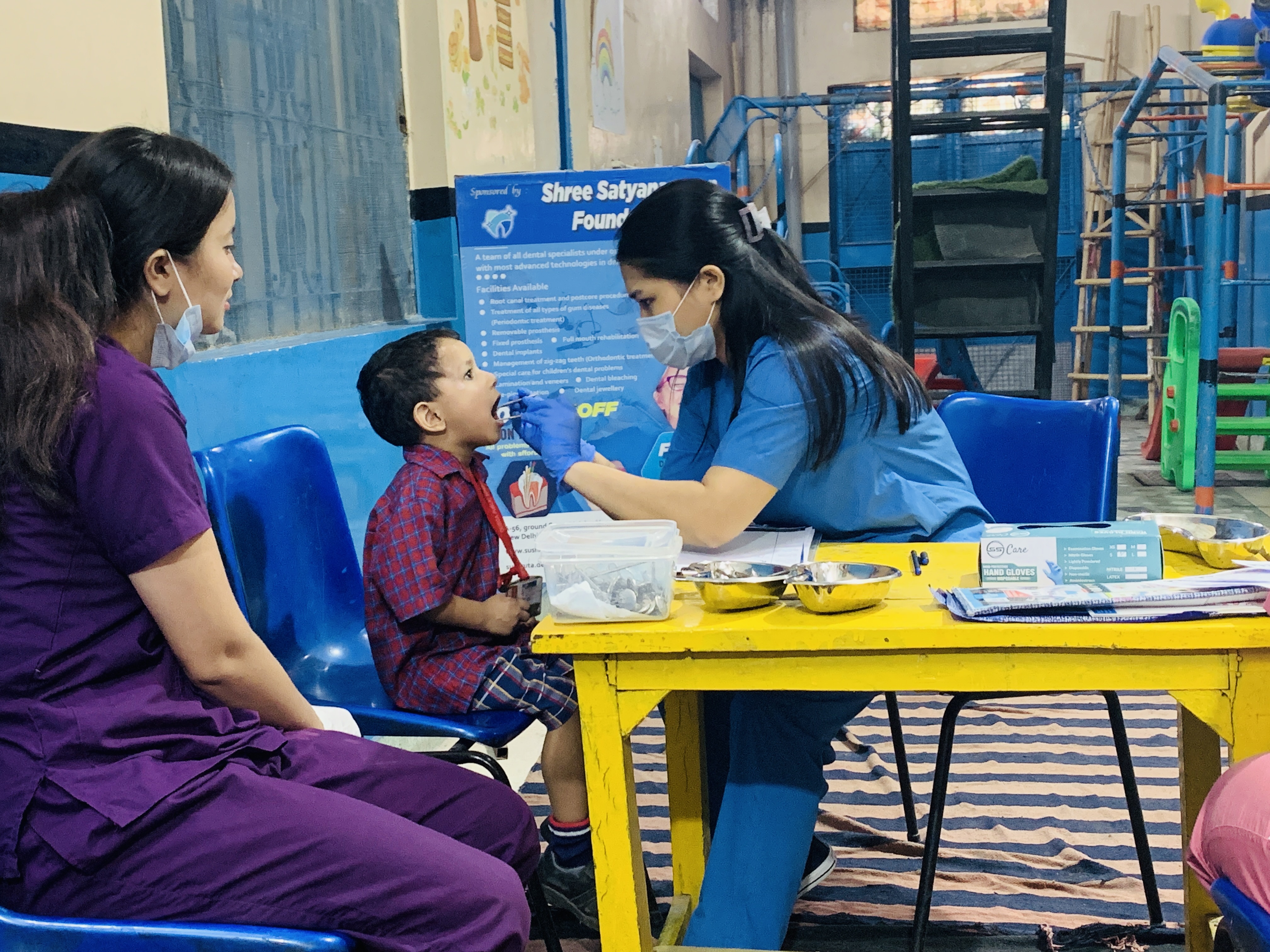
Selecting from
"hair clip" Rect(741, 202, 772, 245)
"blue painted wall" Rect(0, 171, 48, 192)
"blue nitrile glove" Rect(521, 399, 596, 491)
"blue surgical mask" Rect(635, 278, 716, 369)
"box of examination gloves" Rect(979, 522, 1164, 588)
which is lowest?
"box of examination gloves" Rect(979, 522, 1164, 588)

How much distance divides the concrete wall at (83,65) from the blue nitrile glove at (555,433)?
892mm

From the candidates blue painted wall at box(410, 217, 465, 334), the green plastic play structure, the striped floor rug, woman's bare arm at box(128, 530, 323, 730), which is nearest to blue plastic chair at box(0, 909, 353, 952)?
woman's bare arm at box(128, 530, 323, 730)

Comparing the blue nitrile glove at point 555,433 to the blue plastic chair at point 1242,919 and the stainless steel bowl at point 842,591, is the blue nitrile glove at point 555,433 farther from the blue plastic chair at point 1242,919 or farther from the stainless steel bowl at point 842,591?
the blue plastic chair at point 1242,919

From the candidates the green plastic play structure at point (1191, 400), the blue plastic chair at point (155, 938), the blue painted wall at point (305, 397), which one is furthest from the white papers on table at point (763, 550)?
the green plastic play structure at point (1191, 400)

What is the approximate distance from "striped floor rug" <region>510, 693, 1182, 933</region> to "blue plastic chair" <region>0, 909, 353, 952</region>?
1.19 m

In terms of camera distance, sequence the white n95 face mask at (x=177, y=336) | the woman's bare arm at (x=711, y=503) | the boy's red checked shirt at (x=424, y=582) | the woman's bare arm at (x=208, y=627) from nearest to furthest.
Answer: the woman's bare arm at (x=208, y=627)
the white n95 face mask at (x=177, y=336)
the woman's bare arm at (x=711, y=503)
the boy's red checked shirt at (x=424, y=582)

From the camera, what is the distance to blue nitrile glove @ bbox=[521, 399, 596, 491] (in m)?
2.08

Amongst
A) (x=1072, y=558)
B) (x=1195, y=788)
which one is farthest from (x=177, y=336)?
(x=1195, y=788)

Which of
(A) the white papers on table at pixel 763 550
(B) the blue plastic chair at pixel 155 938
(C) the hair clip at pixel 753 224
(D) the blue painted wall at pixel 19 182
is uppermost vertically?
(D) the blue painted wall at pixel 19 182

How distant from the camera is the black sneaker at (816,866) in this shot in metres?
2.10

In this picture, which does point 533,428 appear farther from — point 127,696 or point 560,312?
point 560,312

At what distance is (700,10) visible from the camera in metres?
9.35

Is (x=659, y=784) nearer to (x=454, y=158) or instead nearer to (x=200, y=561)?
(x=200, y=561)

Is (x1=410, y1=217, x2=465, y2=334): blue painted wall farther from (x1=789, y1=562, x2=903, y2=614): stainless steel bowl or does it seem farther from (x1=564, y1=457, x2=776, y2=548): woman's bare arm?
(x1=789, y1=562, x2=903, y2=614): stainless steel bowl
